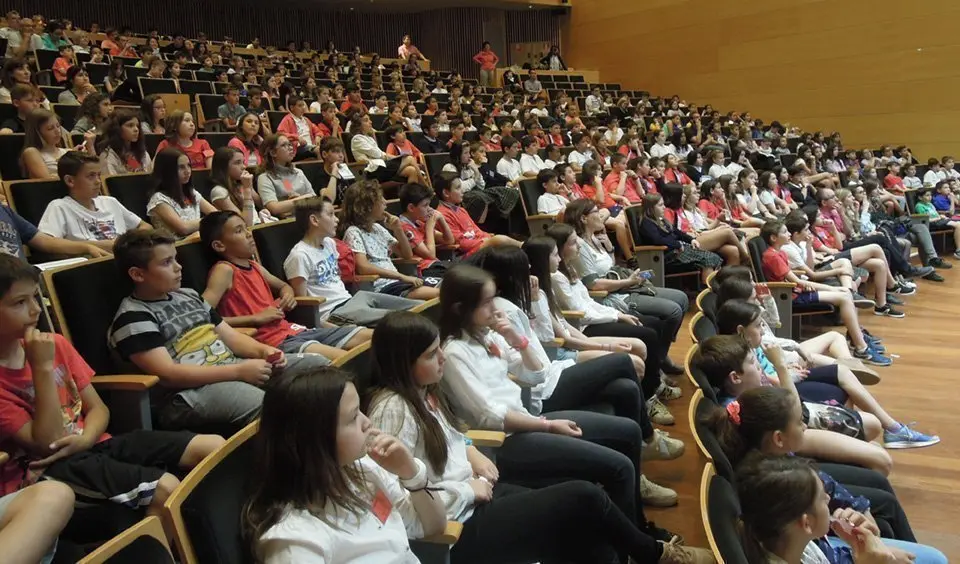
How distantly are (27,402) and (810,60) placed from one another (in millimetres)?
9815

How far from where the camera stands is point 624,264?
161 inches

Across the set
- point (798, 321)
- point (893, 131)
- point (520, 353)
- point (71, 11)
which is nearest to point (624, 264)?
point (798, 321)

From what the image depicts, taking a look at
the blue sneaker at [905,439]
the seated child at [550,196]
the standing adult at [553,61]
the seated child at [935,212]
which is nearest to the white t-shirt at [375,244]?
the seated child at [550,196]

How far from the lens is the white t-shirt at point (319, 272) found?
7.51 feet

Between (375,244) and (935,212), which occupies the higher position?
(375,244)

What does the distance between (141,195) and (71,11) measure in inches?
354

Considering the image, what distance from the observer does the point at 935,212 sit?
5.71 metres

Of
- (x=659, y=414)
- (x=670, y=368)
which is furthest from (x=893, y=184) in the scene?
(x=659, y=414)

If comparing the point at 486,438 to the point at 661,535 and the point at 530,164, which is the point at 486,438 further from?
the point at 530,164

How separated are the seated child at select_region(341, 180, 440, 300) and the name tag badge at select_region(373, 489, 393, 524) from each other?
1608mm

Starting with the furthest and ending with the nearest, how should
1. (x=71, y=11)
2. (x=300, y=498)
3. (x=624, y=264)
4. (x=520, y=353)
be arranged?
(x=71, y=11) → (x=624, y=264) → (x=520, y=353) → (x=300, y=498)

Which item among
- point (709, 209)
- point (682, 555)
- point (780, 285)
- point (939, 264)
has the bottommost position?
point (939, 264)

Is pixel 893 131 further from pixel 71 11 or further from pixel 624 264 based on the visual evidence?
pixel 71 11

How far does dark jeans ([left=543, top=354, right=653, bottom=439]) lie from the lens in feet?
6.24
